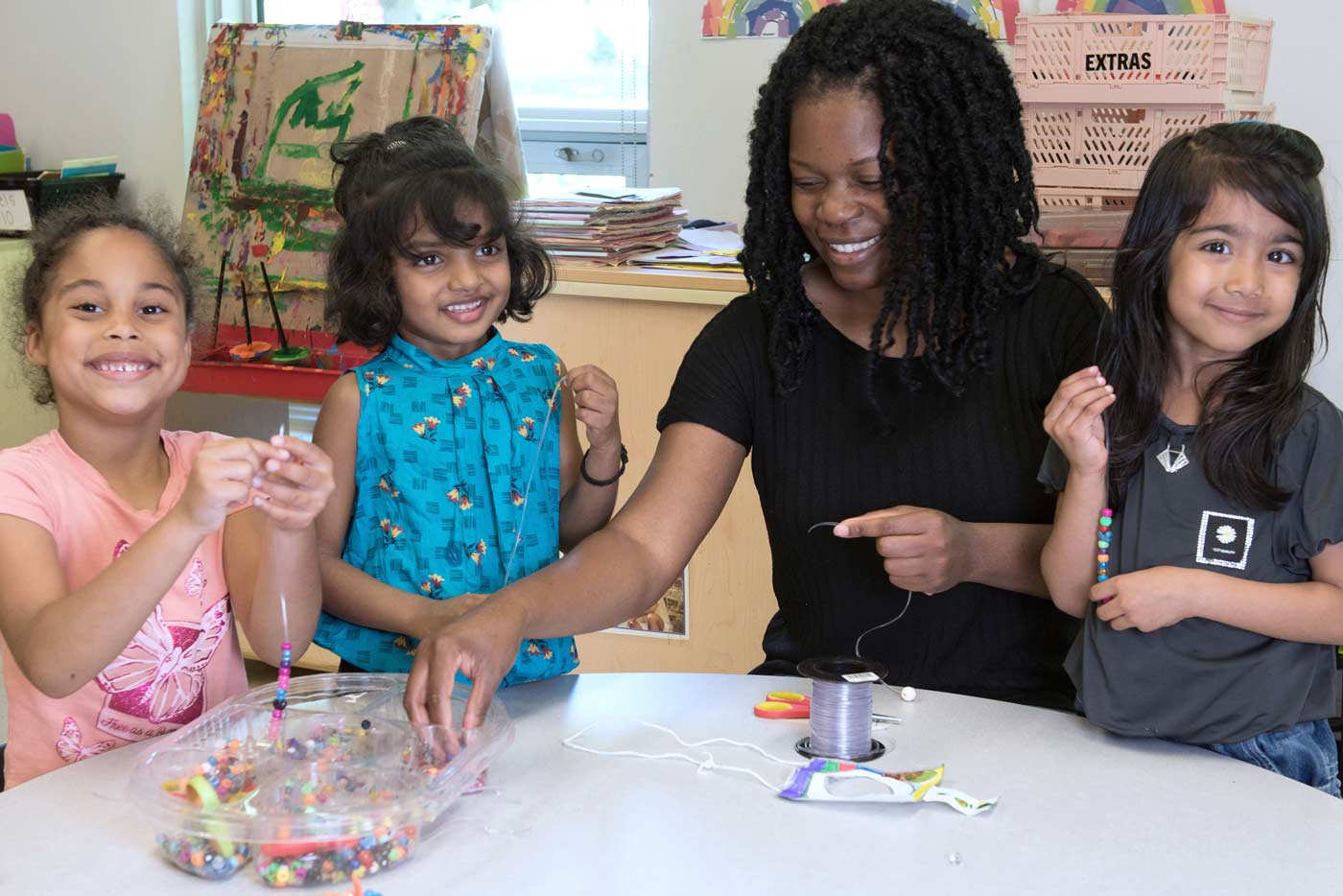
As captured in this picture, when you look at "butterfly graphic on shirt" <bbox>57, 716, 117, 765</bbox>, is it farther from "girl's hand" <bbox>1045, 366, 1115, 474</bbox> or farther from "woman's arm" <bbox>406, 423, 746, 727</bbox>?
"girl's hand" <bbox>1045, 366, 1115, 474</bbox>

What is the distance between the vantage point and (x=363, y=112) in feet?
10.0

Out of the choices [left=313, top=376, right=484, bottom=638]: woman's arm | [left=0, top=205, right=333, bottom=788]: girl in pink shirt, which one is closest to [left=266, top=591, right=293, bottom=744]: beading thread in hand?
[left=0, top=205, right=333, bottom=788]: girl in pink shirt

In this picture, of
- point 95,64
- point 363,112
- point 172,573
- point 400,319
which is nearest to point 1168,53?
point 400,319

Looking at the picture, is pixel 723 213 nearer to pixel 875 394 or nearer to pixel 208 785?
pixel 875 394

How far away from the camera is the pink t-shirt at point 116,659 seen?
1418 mm

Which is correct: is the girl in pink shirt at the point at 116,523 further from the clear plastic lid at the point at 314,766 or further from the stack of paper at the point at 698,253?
the stack of paper at the point at 698,253

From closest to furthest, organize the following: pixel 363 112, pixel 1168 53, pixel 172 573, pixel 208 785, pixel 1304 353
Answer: pixel 208 785
pixel 172 573
pixel 1304 353
pixel 1168 53
pixel 363 112

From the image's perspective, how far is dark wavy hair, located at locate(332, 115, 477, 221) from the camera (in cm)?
176

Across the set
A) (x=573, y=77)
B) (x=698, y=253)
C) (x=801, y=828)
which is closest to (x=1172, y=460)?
(x=801, y=828)

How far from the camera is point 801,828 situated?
3.74 ft

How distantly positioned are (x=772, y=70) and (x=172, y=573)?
2.86 ft

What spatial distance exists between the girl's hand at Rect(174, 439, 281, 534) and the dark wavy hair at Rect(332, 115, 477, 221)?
607 mm

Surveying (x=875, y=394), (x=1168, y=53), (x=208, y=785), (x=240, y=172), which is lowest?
(x=208, y=785)

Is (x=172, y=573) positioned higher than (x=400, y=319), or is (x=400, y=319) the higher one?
(x=400, y=319)
